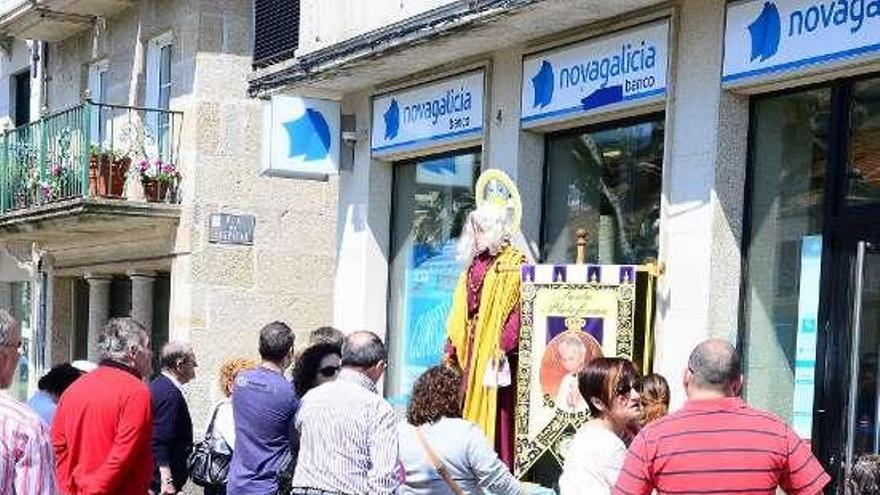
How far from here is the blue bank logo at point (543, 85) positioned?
953 cm

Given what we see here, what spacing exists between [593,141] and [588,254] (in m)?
0.79

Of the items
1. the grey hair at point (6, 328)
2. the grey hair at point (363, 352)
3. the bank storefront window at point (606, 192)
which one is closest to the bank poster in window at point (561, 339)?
the bank storefront window at point (606, 192)

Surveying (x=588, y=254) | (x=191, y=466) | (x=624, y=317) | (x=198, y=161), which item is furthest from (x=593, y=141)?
(x=198, y=161)

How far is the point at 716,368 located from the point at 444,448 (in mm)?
1482

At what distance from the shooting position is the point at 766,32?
7.68 m

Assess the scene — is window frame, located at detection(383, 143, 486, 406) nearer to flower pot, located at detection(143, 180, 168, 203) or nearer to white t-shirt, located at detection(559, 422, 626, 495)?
flower pot, located at detection(143, 180, 168, 203)

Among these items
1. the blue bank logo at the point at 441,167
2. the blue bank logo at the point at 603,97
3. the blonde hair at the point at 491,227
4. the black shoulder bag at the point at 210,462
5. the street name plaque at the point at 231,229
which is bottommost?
the black shoulder bag at the point at 210,462

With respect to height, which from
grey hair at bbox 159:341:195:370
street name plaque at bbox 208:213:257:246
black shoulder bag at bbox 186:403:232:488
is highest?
street name plaque at bbox 208:213:257:246

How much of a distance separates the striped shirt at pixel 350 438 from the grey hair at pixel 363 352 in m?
0.05

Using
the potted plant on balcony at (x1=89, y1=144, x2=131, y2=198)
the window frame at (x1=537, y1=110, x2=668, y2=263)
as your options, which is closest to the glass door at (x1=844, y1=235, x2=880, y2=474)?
the window frame at (x1=537, y1=110, x2=668, y2=263)

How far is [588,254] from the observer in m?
9.54

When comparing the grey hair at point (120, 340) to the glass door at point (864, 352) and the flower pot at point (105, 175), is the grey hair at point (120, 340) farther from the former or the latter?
the flower pot at point (105, 175)

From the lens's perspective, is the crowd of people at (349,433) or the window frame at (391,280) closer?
the crowd of people at (349,433)

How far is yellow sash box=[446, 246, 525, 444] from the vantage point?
9023 millimetres
